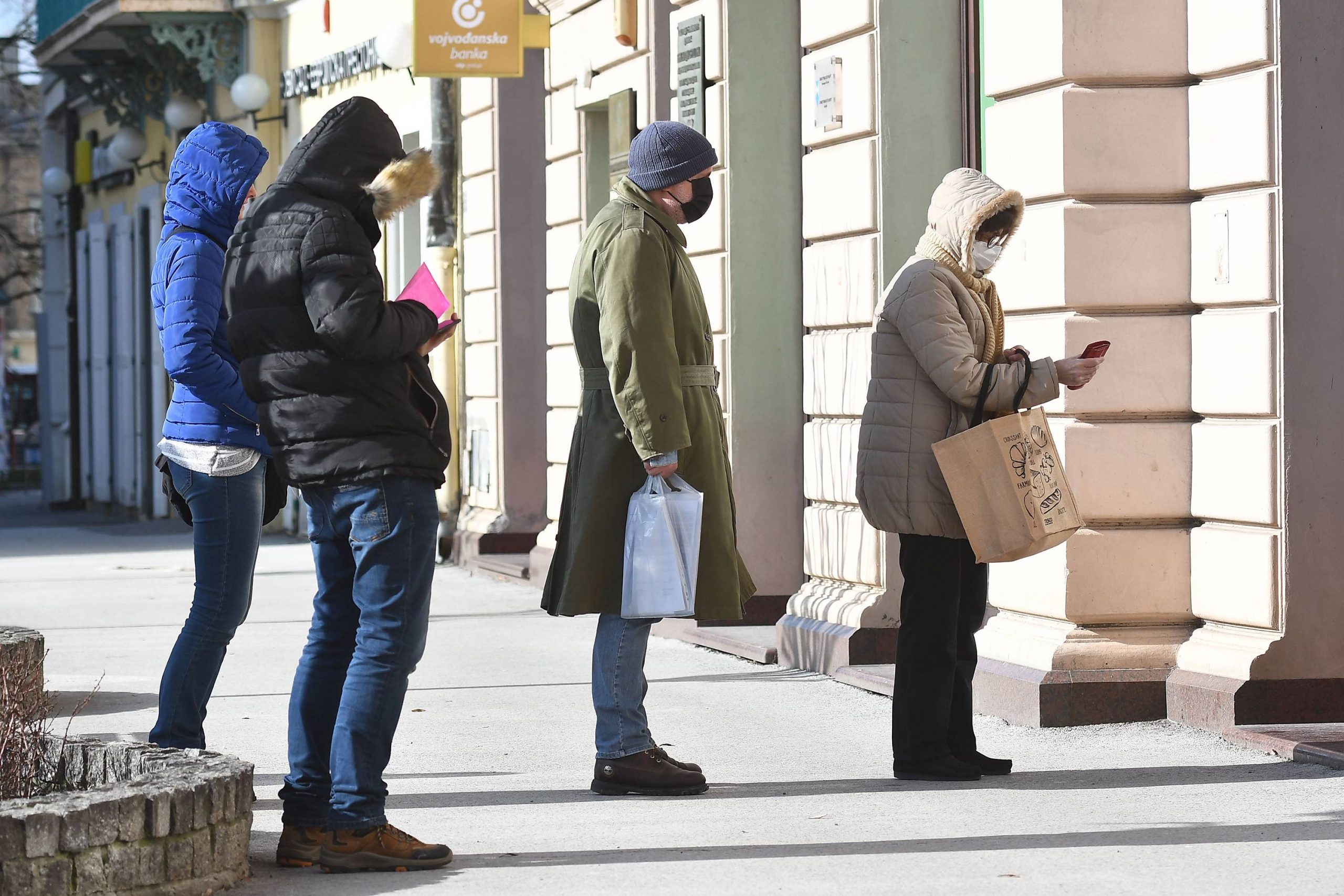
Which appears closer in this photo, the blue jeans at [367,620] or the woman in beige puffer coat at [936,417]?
the blue jeans at [367,620]

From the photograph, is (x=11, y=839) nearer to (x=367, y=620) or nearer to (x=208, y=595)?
(x=367, y=620)

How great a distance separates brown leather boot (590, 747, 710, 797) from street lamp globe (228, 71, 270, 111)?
528 inches

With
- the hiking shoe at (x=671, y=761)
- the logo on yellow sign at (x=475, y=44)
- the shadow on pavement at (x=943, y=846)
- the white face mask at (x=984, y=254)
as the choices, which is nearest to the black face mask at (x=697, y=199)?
the white face mask at (x=984, y=254)

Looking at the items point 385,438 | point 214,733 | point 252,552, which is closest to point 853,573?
point 214,733

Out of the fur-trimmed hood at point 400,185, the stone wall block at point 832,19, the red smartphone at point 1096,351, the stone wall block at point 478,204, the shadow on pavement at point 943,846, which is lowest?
the shadow on pavement at point 943,846

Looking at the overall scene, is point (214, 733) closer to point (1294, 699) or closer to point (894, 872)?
point (894, 872)

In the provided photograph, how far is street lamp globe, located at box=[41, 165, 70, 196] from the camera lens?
2478 cm

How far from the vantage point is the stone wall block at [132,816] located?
4.18 meters

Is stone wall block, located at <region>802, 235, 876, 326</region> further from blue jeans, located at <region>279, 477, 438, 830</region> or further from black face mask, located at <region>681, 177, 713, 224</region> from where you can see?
blue jeans, located at <region>279, 477, 438, 830</region>

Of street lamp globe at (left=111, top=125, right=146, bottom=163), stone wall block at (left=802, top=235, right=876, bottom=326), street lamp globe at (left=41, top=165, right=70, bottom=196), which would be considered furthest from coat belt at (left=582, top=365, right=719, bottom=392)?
street lamp globe at (left=41, top=165, right=70, bottom=196)

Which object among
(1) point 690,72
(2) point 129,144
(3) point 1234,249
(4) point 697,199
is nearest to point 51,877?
(4) point 697,199

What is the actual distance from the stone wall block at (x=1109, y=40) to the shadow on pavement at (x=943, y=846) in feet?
8.82

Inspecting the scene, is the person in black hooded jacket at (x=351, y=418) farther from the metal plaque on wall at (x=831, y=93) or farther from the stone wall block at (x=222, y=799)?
the metal plaque on wall at (x=831, y=93)

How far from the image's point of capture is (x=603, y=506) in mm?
5641
